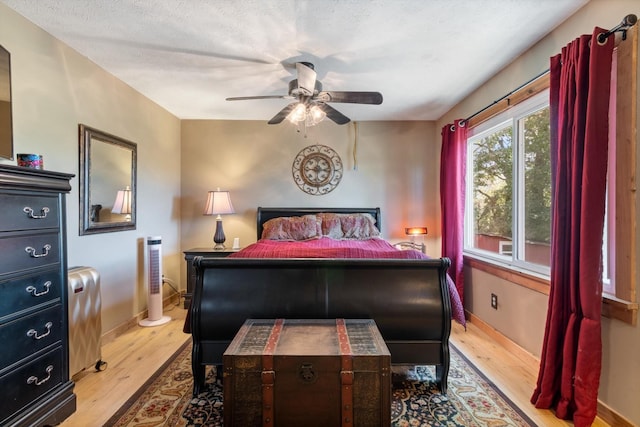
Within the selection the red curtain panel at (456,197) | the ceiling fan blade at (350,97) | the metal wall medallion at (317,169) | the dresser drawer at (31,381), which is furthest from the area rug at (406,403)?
the metal wall medallion at (317,169)

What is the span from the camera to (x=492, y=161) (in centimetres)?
325

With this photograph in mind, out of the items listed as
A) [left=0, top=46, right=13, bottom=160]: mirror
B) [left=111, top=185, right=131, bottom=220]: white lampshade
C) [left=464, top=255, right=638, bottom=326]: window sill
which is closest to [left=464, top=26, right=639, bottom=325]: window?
[left=464, top=255, right=638, bottom=326]: window sill

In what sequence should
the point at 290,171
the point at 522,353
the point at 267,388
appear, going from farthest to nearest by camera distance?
the point at 290,171 < the point at 522,353 < the point at 267,388

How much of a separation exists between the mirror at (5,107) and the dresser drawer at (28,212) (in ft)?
1.85

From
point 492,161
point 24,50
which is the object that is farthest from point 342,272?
point 24,50

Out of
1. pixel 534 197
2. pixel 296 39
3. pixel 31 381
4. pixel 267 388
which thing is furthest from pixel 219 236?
pixel 534 197

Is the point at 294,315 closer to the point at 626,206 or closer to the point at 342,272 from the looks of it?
the point at 342,272

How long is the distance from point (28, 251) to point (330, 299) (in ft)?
5.70

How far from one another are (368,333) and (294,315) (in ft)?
1.80

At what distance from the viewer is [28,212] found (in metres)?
1.61

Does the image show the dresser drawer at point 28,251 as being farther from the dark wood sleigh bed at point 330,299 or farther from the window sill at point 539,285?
the window sill at point 539,285

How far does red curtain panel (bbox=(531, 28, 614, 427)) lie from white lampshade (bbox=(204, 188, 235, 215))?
11.6ft

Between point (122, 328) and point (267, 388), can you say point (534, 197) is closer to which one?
point (267, 388)

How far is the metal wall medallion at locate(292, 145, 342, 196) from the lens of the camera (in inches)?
176
